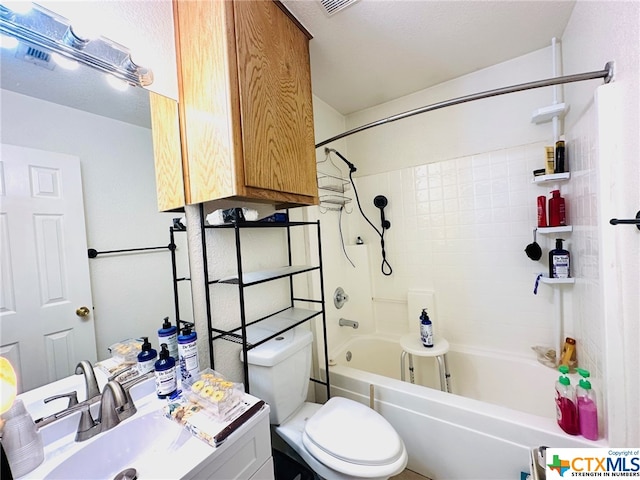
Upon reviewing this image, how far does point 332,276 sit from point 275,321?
682 mm

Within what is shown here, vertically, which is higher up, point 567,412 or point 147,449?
point 147,449

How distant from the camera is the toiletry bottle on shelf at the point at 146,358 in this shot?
94cm

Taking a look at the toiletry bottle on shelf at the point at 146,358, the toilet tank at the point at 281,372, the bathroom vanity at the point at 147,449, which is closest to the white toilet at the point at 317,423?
the toilet tank at the point at 281,372

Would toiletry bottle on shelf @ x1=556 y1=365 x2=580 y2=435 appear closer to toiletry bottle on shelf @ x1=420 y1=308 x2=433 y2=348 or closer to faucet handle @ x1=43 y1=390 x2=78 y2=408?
toiletry bottle on shelf @ x1=420 y1=308 x2=433 y2=348

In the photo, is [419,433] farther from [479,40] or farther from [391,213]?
[479,40]

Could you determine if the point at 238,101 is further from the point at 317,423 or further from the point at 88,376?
the point at 317,423

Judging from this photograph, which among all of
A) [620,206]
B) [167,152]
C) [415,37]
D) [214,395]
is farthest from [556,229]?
[167,152]

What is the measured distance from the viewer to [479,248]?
184 centimetres

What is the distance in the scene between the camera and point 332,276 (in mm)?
1968

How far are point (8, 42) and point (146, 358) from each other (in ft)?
3.48

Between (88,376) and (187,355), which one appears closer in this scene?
(88,376)

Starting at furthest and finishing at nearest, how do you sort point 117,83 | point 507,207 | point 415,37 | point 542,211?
point 507,207
point 542,211
point 415,37
point 117,83

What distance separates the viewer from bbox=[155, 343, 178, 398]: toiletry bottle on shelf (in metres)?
0.91

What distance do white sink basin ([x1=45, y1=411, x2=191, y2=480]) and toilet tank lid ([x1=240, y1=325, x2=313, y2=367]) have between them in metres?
0.39
